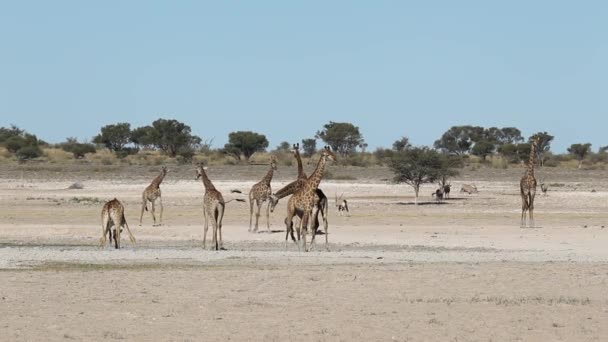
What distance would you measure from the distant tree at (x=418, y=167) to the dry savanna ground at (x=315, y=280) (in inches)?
333

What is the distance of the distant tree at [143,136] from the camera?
98562 mm

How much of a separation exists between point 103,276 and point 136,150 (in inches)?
3296

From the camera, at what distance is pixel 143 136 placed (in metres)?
101

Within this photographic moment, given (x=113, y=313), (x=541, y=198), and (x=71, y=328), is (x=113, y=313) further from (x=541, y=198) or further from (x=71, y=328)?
(x=541, y=198)

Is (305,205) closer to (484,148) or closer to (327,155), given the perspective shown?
(327,155)

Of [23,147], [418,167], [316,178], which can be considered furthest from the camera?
[23,147]

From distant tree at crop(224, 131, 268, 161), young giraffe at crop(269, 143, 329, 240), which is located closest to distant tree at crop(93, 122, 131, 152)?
distant tree at crop(224, 131, 268, 161)

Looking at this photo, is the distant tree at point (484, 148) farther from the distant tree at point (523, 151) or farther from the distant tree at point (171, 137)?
the distant tree at point (171, 137)

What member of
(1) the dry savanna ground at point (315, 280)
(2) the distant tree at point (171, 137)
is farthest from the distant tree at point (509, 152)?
(1) the dry savanna ground at point (315, 280)

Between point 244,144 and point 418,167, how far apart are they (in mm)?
46180

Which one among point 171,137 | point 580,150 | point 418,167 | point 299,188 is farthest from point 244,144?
point 299,188

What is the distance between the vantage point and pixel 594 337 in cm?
1220

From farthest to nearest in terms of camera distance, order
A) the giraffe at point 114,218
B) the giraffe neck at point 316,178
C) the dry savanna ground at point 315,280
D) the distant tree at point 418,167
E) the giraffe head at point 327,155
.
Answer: the distant tree at point 418,167
the giraffe head at point 327,155
the giraffe neck at point 316,178
the giraffe at point 114,218
the dry savanna ground at point 315,280

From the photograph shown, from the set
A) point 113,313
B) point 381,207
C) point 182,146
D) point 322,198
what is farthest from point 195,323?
point 182,146
